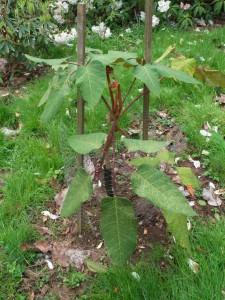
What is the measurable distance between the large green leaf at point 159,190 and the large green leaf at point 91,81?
0.33 m

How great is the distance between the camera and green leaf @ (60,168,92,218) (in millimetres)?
1576

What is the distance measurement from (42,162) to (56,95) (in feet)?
3.57

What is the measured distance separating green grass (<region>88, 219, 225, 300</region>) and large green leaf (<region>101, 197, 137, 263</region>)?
247 mm

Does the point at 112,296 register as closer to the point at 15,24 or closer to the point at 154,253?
the point at 154,253

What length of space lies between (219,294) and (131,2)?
4.57 m

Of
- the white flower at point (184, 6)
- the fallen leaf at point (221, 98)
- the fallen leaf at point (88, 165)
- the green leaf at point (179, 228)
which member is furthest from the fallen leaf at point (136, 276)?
the white flower at point (184, 6)

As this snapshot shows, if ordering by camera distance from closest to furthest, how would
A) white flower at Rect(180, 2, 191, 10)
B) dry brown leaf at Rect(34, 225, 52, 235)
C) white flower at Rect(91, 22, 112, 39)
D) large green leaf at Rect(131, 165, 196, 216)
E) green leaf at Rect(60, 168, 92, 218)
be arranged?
large green leaf at Rect(131, 165, 196, 216), green leaf at Rect(60, 168, 92, 218), dry brown leaf at Rect(34, 225, 52, 235), white flower at Rect(91, 22, 112, 39), white flower at Rect(180, 2, 191, 10)

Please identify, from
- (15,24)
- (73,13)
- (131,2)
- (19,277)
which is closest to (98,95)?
(19,277)

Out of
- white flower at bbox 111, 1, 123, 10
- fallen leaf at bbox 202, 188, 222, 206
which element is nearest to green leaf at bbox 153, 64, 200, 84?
fallen leaf at bbox 202, 188, 222, 206

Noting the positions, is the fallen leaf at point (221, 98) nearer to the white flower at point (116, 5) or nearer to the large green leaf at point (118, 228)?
the large green leaf at point (118, 228)

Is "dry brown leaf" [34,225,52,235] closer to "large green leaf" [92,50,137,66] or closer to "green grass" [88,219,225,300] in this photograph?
"green grass" [88,219,225,300]

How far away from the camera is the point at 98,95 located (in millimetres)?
1562

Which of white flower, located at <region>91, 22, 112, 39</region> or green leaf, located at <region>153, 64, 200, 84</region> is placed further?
white flower, located at <region>91, 22, 112, 39</region>

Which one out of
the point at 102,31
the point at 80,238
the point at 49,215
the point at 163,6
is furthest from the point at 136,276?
the point at 163,6
